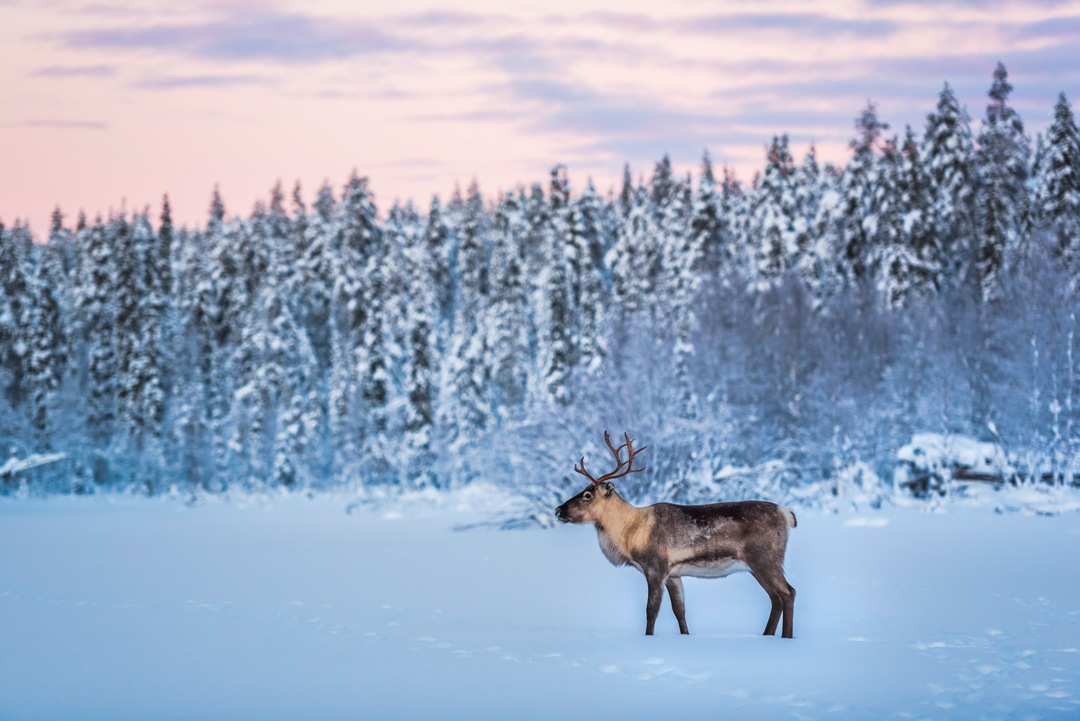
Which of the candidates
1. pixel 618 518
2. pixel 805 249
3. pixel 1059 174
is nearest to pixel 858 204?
pixel 805 249

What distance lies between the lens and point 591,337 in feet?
159

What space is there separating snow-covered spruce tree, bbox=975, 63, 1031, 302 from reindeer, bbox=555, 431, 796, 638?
1353 inches

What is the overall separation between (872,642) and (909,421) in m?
28.6

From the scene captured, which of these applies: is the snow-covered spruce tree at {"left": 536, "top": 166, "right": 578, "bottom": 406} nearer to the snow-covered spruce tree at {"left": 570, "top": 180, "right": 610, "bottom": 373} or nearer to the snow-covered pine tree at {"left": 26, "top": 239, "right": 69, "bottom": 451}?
the snow-covered spruce tree at {"left": 570, "top": 180, "right": 610, "bottom": 373}

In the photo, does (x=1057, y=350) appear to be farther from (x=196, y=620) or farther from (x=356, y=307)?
(x=356, y=307)

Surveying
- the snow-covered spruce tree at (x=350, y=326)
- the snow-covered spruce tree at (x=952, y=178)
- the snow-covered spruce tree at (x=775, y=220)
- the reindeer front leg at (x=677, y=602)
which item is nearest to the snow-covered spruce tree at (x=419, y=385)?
the snow-covered spruce tree at (x=350, y=326)

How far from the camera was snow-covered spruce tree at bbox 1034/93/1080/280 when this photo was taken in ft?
138

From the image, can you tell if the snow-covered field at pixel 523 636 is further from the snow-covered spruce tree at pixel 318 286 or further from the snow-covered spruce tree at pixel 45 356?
the snow-covered spruce tree at pixel 318 286

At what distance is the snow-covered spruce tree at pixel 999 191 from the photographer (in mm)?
42684

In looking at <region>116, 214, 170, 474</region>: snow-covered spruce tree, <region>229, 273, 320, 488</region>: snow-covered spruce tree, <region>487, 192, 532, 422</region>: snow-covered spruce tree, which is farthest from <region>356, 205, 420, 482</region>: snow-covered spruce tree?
<region>116, 214, 170, 474</region>: snow-covered spruce tree

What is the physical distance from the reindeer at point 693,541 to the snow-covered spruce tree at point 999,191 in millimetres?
34373

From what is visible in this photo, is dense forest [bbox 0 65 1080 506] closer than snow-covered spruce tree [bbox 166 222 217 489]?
Yes

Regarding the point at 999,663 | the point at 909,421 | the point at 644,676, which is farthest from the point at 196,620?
the point at 909,421

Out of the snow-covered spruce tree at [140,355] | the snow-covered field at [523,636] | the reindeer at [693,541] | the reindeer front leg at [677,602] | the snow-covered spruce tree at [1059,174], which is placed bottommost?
the snow-covered field at [523,636]
